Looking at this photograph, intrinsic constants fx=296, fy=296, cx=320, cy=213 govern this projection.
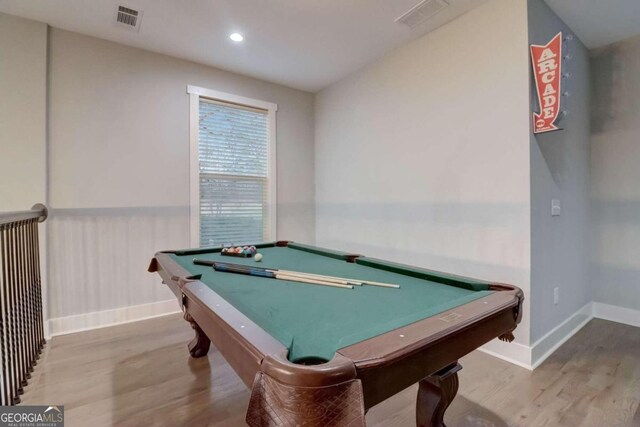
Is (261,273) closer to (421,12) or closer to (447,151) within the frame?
(447,151)

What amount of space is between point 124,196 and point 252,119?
1657 millimetres

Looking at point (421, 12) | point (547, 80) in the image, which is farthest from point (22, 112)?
point (547, 80)

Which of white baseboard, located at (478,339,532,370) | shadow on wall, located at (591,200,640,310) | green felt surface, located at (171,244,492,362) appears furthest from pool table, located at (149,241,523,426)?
shadow on wall, located at (591,200,640,310)

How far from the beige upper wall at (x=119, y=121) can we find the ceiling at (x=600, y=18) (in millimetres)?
3057

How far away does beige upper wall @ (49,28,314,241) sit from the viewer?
103 inches

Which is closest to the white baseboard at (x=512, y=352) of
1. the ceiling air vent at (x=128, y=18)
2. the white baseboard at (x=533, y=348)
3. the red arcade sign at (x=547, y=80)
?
the white baseboard at (x=533, y=348)

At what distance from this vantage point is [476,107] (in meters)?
2.31

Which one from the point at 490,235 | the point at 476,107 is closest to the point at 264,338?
the point at 490,235

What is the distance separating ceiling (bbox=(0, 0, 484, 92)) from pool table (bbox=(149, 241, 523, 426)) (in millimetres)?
2006

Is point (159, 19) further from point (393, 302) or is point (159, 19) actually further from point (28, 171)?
point (393, 302)

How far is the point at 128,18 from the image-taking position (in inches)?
96.0

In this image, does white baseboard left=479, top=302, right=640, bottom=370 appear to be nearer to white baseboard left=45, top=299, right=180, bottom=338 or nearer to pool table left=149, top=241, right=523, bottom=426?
pool table left=149, top=241, right=523, bottom=426

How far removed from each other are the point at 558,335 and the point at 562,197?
3.64 feet

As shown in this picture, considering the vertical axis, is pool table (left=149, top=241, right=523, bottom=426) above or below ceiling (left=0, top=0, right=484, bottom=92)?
below
